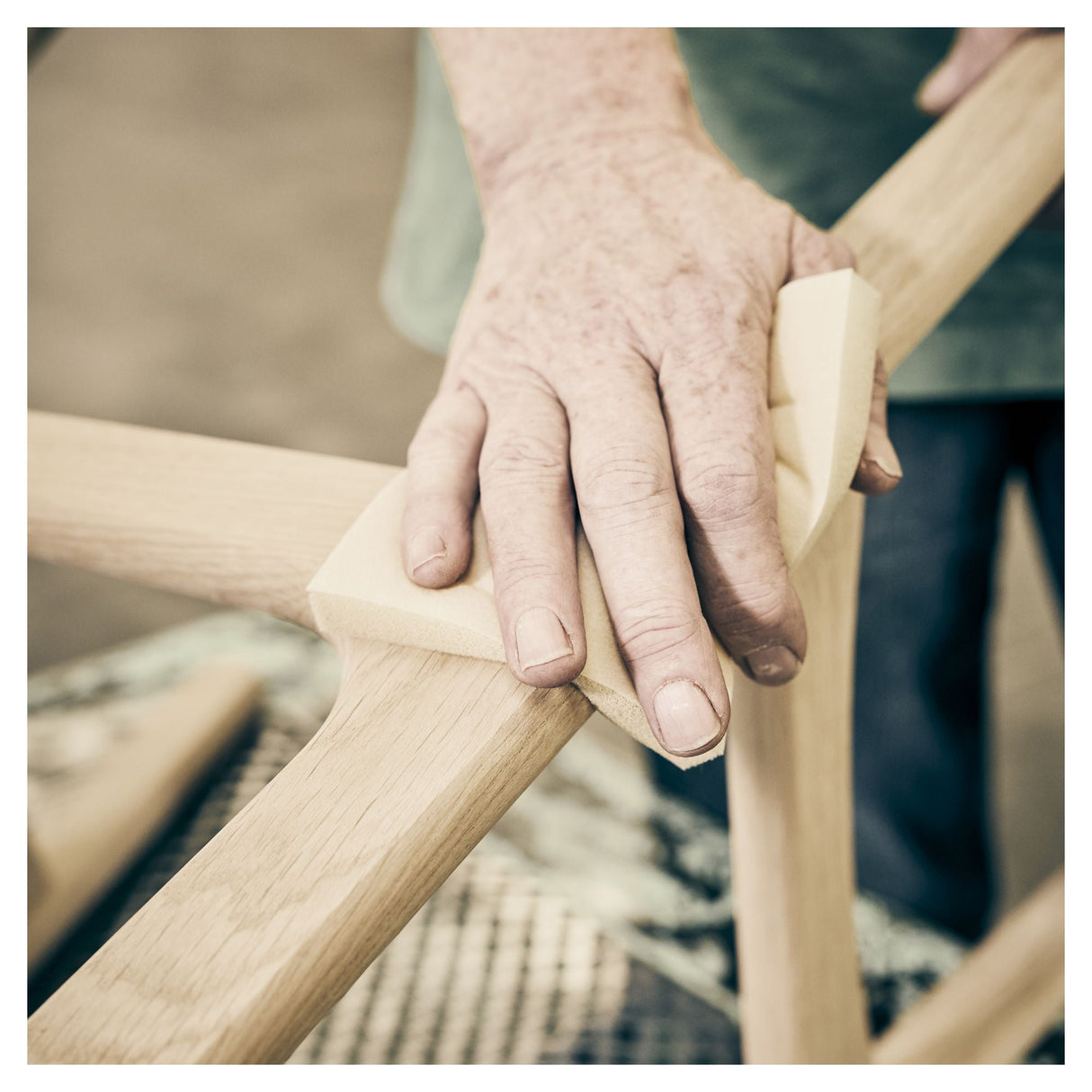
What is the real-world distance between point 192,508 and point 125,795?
507mm

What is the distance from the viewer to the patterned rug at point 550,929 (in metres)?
0.59

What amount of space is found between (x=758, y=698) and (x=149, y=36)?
230 cm

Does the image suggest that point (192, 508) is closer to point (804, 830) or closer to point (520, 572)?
point (520, 572)

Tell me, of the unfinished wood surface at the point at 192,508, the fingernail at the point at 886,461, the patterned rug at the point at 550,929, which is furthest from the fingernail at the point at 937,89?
the patterned rug at the point at 550,929

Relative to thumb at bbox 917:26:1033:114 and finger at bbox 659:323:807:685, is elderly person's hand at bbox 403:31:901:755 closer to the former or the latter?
finger at bbox 659:323:807:685

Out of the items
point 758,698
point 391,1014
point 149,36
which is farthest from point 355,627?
point 149,36

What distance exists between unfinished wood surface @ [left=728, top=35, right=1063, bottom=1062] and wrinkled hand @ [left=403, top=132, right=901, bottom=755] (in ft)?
0.14

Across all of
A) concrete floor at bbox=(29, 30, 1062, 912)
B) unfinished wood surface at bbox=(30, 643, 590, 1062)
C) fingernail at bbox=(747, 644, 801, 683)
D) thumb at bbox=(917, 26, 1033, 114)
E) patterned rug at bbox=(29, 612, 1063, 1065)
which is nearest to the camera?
unfinished wood surface at bbox=(30, 643, 590, 1062)

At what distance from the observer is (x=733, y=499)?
10.9 inches

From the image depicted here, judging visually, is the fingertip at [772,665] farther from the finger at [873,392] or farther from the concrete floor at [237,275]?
the concrete floor at [237,275]

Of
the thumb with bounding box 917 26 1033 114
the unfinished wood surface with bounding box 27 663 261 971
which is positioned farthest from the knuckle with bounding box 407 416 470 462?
the unfinished wood surface with bounding box 27 663 261 971

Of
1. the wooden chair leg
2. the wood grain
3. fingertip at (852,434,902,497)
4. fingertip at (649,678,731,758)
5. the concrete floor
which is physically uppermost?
the wood grain

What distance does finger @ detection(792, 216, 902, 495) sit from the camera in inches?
12.5

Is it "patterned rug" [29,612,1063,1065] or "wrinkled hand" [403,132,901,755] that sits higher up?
"wrinkled hand" [403,132,901,755]
